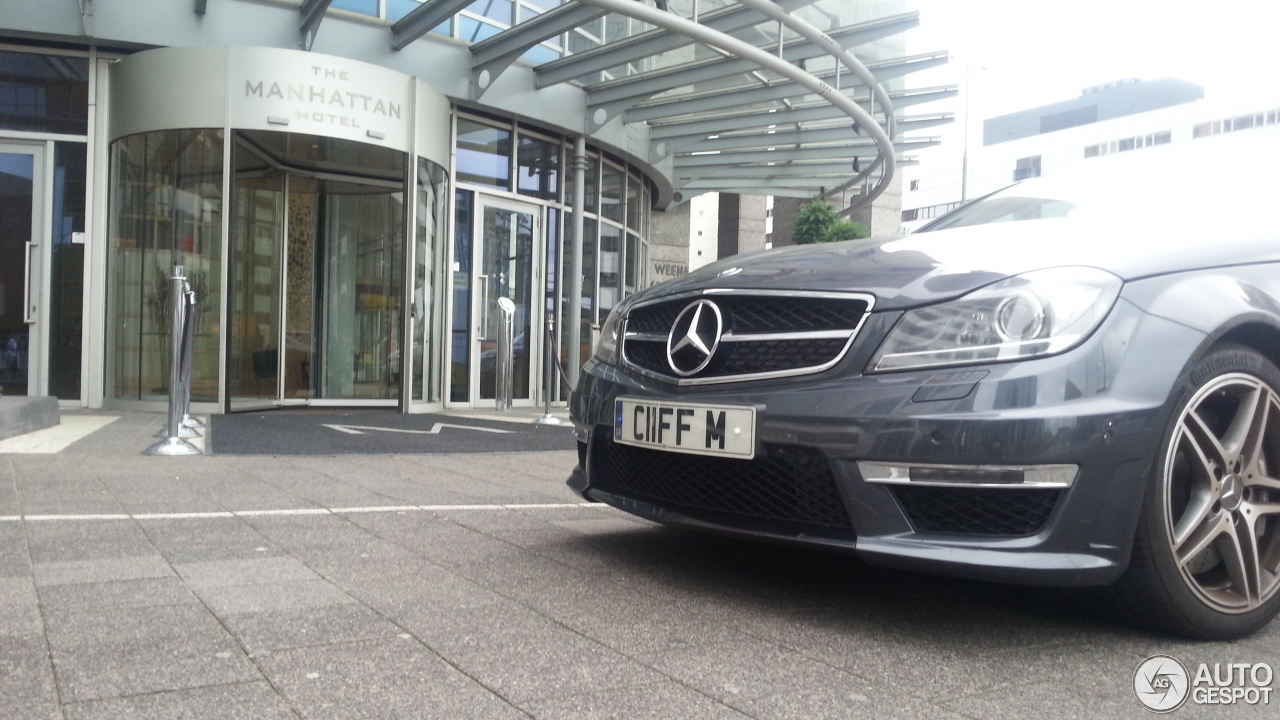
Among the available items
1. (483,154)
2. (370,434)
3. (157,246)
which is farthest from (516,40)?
(370,434)

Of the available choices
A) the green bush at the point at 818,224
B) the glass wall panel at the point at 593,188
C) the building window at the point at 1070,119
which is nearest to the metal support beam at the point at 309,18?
the glass wall panel at the point at 593,188

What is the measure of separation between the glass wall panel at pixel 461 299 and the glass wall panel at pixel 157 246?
2.71m

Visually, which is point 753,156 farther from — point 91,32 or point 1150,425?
point 1150,425

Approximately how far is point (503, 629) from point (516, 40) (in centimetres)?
921

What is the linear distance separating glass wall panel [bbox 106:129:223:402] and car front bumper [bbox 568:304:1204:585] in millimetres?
8511

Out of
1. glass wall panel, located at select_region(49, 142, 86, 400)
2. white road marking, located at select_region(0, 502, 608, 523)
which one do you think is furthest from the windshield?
glass wall panel, located at select_region(49, 142, 86, 400)

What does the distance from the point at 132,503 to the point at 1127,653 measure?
3634mm

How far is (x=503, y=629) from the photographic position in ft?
7.96

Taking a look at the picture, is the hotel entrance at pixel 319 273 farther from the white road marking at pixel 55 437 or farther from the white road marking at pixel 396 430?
the white road marking at pixel 396 430

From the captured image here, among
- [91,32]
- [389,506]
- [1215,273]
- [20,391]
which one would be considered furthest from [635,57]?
[1215,273]

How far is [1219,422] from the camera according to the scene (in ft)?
8.57

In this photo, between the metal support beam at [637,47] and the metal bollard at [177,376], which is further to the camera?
the metal support beam at [637,47]

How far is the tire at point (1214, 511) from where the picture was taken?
7.88ft

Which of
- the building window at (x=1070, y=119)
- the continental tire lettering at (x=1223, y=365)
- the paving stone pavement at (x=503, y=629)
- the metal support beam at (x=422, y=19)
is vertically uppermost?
the building window at (x=1070, y=119)
